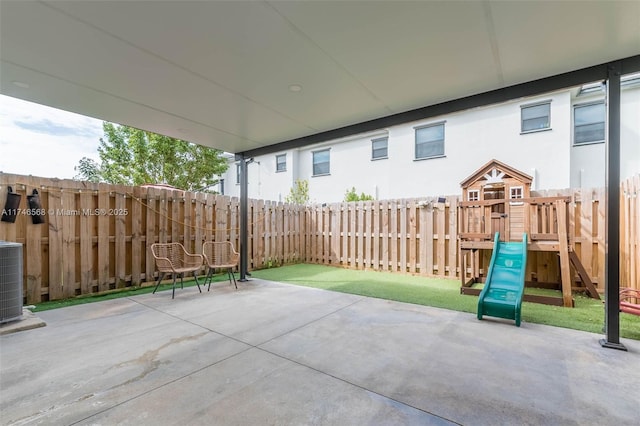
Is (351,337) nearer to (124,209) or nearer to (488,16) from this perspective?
(488,16)

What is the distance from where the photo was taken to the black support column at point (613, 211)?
2.72 m

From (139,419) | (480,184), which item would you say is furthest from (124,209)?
(480,184)

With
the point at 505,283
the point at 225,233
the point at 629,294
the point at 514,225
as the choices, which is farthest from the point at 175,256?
the point at 629,294

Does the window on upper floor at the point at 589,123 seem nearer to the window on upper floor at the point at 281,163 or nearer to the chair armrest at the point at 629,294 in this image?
the chair armrest at the point at 629,294

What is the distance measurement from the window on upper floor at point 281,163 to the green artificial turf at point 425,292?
6.82 m

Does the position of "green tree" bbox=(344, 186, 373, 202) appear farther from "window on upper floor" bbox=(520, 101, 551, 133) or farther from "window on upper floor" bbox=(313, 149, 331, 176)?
"window on upper floor" bbox=(520, 101, 551, 133)

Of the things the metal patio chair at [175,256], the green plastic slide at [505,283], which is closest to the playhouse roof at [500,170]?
the green plastic slide at [505,283]

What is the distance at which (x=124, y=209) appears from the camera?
519cm

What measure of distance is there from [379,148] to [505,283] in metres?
8.08

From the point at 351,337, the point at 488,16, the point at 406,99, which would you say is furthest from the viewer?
the point at 406,99

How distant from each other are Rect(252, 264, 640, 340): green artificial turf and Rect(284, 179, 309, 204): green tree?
15.7 feet

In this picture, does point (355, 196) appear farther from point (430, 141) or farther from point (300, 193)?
point (430, 141)

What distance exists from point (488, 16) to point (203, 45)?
227 cm

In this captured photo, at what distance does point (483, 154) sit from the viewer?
338 inches
